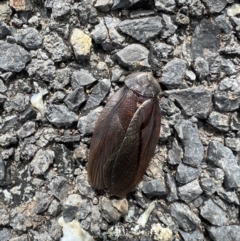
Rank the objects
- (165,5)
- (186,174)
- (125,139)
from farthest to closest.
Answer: (165,5) < (186,174) < (125,139)

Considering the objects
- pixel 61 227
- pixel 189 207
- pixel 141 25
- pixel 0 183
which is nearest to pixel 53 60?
pixel 141 25

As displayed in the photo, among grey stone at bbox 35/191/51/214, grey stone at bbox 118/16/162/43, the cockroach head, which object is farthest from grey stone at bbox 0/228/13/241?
grey stone at bbox 118/16/162/43

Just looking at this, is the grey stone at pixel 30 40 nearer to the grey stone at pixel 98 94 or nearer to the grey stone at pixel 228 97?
the grey stone at pixel 98 94

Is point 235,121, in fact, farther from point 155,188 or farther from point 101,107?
point 101,107

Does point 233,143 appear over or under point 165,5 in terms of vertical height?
under

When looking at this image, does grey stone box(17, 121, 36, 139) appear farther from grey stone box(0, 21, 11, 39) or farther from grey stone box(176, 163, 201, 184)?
grey stone box(176, 163, 201, 184)

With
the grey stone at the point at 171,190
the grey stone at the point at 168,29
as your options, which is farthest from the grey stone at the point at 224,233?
the grey stone at the point at 168,29

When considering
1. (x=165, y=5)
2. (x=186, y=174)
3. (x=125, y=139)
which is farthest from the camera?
(x=165, y=5)

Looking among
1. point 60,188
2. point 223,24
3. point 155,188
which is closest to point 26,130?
point 60,188
